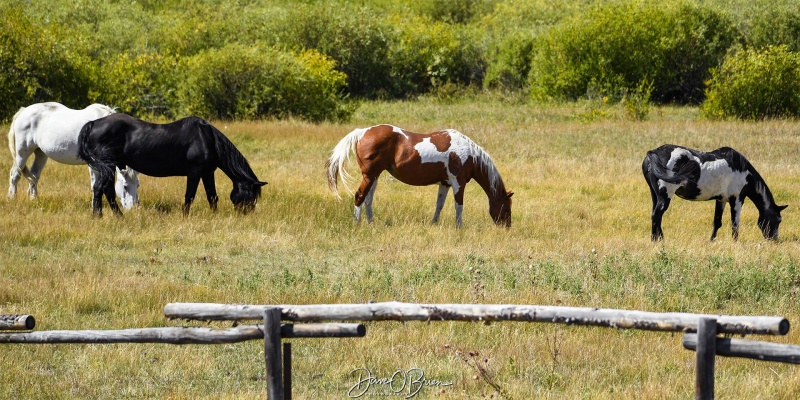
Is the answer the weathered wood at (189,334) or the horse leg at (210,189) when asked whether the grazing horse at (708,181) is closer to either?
the horse leg at (210,189)

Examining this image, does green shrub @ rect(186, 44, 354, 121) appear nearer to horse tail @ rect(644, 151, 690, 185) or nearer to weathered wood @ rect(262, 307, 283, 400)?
horse tail @ rect(644, 151, 690, 185)

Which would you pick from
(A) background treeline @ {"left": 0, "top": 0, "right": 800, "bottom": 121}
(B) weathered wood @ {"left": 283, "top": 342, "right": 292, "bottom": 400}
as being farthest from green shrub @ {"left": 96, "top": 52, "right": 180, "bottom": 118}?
(B) weathered wood @ {"left": 283, "top": 342, "right": 292, "bottom": 400}

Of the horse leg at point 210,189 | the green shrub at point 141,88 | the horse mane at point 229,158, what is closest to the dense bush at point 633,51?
the green shrub at point 141,88

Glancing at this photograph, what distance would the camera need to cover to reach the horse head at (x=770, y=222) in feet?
43.9

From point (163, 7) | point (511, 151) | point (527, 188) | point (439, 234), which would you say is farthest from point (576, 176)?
point (163, 7)

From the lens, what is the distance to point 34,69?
2736 centimetres

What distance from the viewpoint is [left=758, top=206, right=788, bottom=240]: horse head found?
1339cm

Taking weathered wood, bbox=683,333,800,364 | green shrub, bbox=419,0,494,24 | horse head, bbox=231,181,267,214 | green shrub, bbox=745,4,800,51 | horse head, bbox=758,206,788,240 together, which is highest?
green shrub, bbox=419,0,494,24

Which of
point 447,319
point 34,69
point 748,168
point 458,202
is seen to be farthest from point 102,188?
point 34,69

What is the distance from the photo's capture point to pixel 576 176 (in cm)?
1859

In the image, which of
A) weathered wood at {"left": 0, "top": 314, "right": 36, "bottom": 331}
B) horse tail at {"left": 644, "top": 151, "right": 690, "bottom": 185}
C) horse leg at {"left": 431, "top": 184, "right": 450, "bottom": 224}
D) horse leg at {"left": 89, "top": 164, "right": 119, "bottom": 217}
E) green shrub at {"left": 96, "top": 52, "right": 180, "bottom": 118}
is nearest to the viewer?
weathered wood at {"left": 0, "top": 314, "right": 36, "bottom": 331}

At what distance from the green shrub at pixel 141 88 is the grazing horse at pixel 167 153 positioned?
47.0 ft

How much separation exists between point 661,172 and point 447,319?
25.8 ft

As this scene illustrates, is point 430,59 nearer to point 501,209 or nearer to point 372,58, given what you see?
point 372,58
